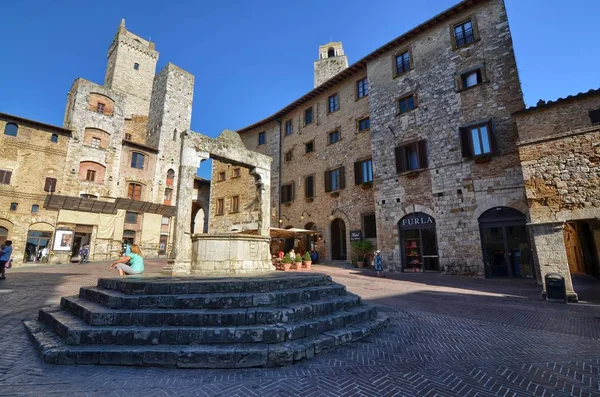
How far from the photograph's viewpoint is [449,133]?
569 inches

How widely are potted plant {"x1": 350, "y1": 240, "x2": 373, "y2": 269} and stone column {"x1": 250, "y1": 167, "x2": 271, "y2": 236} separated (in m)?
8.89

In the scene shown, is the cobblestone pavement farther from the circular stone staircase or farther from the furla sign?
the furla sign

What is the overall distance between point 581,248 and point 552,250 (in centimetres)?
1274

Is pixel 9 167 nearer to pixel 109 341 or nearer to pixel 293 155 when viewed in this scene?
pixel 293 155

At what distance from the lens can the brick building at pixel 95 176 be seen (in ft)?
66.7

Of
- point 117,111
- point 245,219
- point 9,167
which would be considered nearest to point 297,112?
point 245,219

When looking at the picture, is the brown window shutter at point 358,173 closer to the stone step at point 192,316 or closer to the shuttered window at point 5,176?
the stone step at point 192,316

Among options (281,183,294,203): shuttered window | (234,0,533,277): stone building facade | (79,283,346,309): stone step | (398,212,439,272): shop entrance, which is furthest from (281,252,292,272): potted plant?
(79,283,346,309): stone step

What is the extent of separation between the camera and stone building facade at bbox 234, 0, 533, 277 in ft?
42.3

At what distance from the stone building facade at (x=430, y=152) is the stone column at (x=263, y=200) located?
8710mm

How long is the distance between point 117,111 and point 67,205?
988 cm

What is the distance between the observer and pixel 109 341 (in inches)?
153

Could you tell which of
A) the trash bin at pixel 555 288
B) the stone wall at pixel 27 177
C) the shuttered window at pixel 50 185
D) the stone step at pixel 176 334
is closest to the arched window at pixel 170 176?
the stone wall at pixel 27 177

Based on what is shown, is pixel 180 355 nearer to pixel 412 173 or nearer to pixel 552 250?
pixel 552 250
